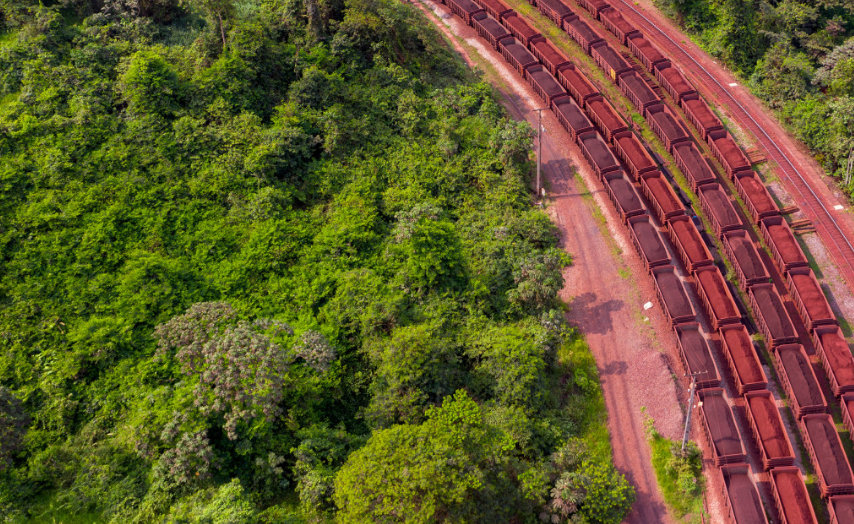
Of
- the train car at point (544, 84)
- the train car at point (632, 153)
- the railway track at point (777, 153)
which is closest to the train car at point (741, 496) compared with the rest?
the railway track at point (777, 153)

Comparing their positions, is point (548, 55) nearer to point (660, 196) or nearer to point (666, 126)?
Result: point (666, 126)

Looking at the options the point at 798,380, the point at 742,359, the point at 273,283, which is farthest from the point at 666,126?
the point at 273,283

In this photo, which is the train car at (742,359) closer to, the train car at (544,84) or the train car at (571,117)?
the train car at (571,117)

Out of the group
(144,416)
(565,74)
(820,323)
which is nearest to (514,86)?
(565,74)

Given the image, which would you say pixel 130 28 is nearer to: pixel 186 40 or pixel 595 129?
pixel 186 40

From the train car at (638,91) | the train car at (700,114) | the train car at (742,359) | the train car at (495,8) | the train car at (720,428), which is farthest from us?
the train car at (495,8)

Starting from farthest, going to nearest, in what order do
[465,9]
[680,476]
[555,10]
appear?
[555,10]
[465,9]
[680,476]

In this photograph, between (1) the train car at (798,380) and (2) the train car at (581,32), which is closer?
(1) the train car at (798,380)
